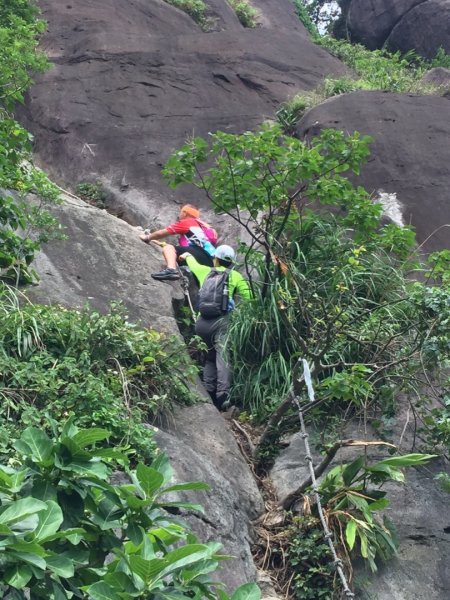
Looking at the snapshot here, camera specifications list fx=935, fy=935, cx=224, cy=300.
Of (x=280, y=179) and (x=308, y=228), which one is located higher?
(x=280, y=179)

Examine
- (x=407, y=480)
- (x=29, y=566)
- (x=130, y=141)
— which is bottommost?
(x=130, y=141)

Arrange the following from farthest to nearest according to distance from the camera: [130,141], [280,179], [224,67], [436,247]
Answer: [224,67]
[130,141]
[436,247]
[280,179]

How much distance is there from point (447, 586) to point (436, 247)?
5.61 m

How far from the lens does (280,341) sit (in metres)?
9.07

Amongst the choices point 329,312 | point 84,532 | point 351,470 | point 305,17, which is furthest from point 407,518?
point 305,17

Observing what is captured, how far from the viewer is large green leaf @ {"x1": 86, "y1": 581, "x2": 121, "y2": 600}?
2.94m

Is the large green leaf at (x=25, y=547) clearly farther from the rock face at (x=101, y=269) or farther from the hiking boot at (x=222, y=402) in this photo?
the hiking boot at (x=222, y=402)

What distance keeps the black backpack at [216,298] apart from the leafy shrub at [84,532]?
5.73 meters

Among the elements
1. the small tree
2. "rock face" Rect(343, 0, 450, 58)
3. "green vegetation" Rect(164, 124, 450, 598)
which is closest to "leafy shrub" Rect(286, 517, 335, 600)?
"green vegetation" Rect(164, 124, 450, 598)

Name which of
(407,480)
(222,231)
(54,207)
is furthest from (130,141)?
(407,480)

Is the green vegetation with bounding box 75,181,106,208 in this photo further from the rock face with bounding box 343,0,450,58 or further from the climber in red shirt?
the rock face with bounding box 343,0,450,58

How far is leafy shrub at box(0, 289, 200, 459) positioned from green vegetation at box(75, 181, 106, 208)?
16.5 feet

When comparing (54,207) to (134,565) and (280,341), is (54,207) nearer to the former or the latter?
(280,341)

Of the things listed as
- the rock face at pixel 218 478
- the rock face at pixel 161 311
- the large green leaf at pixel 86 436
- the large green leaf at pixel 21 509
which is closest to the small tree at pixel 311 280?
the rock face at pixel 218 478
